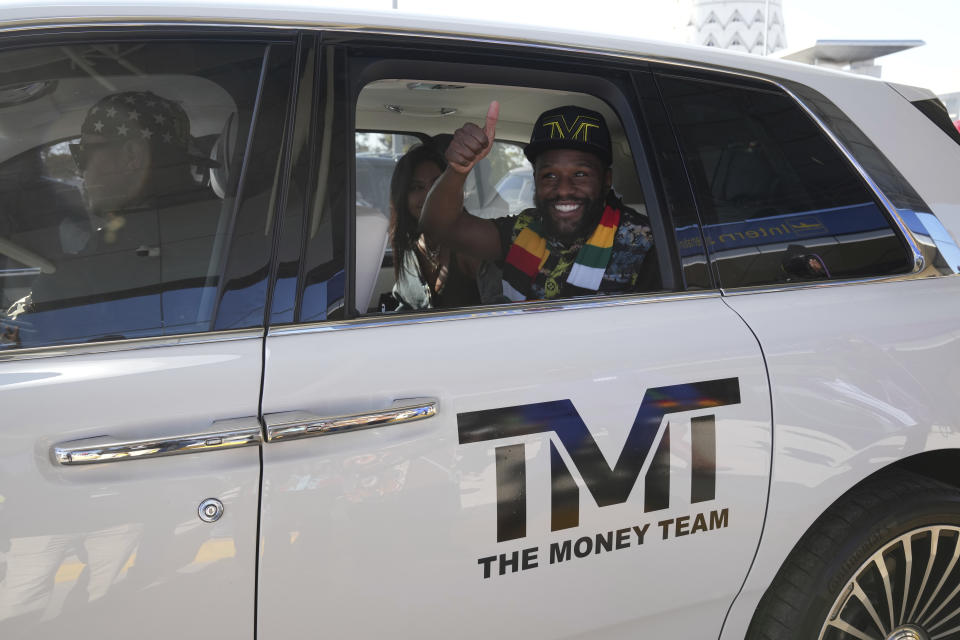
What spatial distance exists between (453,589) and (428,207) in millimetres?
1325

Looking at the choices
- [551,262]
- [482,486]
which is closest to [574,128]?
[551,262]

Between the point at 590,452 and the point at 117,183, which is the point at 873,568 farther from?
the point at 117,183

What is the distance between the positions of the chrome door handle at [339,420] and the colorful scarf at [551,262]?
786 millimetres

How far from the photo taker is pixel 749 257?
66.1 inches

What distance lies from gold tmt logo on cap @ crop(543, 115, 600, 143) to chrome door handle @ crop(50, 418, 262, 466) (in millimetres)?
1433

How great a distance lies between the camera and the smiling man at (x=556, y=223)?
197 centimetres

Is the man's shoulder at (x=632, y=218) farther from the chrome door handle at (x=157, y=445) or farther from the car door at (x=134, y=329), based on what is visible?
the chrome door handle at (x=157, y=445)

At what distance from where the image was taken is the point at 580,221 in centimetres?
223

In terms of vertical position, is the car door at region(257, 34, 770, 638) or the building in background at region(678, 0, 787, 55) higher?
the building in background at region(678, 0, 787, 55)

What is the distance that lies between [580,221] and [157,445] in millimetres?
1436

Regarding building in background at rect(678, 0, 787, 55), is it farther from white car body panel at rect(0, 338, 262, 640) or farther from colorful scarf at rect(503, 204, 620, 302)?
white car body panel at rect(0, 338, 262, 640)

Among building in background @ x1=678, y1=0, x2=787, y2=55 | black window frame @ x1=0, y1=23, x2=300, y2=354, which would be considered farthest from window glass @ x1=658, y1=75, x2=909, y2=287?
building in background @ x1=678, y1=0, x2=787, y2=55

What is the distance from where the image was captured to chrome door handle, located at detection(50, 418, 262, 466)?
1.10 meters

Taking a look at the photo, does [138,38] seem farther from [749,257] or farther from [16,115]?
[749,257]
